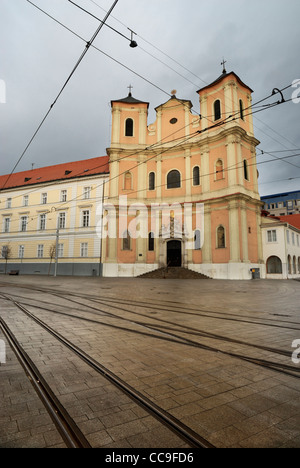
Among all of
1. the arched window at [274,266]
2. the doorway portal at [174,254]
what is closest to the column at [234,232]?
the arched window at [274,266]

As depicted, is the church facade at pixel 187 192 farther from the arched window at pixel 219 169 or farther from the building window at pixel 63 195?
the building window at pixel 63 195

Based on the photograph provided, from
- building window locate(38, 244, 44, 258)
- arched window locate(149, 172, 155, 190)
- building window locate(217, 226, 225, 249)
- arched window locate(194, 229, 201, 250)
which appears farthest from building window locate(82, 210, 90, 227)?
building window locate(217, 226, 225, 249)

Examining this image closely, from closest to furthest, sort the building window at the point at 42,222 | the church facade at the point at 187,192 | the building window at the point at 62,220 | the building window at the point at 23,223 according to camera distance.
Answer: the church facade at the point at 187,192, the building window at the point at 62,220, the building window at the point at 42,222, the building window at the point at 23,223

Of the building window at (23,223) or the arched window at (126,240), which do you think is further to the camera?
the building window at (23,223)

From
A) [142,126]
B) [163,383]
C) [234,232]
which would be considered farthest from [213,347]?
[142,126]

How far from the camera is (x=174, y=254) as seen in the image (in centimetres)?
3066

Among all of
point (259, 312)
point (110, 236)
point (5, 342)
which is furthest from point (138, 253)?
point (5, 342)

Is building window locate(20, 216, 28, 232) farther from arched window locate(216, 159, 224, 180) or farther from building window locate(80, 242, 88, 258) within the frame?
arched window locate(216, 159, 224, 180)

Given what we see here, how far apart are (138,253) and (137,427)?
94.1 feet

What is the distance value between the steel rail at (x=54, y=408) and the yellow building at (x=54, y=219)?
2834 cm

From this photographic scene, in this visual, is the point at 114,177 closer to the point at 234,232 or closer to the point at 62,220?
the point at 62,220

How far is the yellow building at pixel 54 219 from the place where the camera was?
109ft
